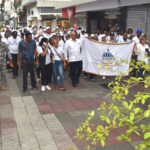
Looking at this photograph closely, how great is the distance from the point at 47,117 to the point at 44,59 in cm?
248

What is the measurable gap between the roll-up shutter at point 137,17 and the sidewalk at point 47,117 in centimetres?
493

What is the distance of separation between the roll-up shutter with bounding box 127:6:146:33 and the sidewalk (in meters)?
4.93

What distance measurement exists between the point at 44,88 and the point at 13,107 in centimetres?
160

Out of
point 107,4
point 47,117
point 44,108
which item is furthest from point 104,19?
point 47,117

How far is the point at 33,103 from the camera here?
256 inches

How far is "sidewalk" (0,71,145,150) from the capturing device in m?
4.27

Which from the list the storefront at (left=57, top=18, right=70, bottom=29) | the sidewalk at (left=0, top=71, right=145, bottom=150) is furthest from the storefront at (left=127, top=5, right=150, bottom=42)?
the storefront at (left=57, top=18, right=70, bottom=29)

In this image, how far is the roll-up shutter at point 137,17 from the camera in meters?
11.7

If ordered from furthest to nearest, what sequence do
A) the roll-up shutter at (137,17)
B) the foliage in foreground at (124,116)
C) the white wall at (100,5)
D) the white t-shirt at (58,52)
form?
the white wall at (100,5) → the roll-up shutter at (137,17) → the white t-shirt at (58,52) → the foliage in foreground at (124,116)

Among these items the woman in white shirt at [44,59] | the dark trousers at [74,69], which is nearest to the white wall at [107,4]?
the dark trousers at [74,69]

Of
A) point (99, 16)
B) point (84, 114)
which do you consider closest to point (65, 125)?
point (84, 114)

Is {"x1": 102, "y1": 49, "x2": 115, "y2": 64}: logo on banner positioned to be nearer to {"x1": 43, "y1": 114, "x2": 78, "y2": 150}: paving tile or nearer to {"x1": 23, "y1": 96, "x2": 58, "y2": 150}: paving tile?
{"x1": 23, "y1": 96, "x2": 58, "y2": 150}: paving tile

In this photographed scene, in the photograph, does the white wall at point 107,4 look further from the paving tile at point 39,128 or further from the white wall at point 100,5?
the paving tile at point 39,128

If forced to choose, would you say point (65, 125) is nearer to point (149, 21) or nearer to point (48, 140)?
point (48, 140)
